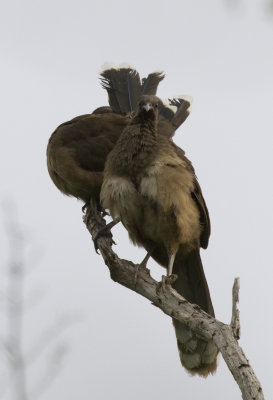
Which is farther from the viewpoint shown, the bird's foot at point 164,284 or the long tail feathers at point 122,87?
the long tail feathers at point 122,87

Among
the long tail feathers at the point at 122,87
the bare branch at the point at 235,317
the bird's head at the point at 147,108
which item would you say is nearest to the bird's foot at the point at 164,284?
the bare branch at the point at 235,317

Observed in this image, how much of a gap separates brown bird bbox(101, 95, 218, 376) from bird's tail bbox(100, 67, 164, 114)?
1261 millimetres

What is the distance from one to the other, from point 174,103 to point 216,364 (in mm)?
2583

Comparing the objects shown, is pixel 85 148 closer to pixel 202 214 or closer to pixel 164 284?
pixel 202 214

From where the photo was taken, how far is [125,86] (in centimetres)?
718

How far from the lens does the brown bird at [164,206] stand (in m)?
→ 5.25

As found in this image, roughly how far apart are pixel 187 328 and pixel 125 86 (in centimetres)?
251

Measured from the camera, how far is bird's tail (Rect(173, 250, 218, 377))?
561cm

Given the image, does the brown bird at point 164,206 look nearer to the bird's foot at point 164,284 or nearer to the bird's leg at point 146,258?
the bird's leg at point 146,258

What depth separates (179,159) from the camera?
5430 mm

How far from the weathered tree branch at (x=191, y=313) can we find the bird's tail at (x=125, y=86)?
5.32 feet

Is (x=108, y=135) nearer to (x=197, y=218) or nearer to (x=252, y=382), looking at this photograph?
(x=197, y=218)

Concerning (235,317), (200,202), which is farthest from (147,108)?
(235,317)

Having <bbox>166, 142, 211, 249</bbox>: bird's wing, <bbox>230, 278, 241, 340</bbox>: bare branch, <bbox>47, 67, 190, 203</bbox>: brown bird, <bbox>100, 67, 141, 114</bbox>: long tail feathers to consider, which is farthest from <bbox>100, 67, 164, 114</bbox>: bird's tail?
<bbox>230, 278, 241, 340</bbox>: bare branch
